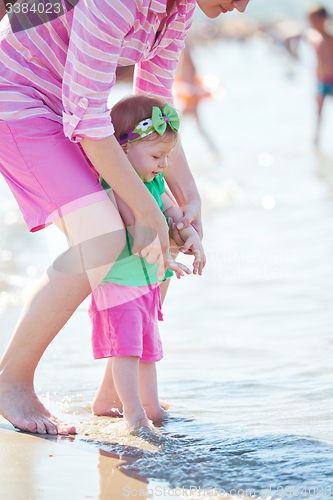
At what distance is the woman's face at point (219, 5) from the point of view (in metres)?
2.03

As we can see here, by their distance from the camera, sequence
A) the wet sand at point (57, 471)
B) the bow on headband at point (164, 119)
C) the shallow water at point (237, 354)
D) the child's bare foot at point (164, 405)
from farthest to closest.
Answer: the child's bare foot at point (164, 405) → the bow on headband at point (164, 119) → the shallow water at point (237, 354) → the wet sand at point (57, 471)

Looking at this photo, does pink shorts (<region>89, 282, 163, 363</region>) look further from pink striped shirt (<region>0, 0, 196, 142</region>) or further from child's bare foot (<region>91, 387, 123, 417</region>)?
pink striped shirt (<region>0, 0, 196, 142</region>)

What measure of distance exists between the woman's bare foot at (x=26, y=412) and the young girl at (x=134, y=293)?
23cm

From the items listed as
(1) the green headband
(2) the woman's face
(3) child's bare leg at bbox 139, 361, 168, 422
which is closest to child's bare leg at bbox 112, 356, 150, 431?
(3) child's bare leg at bbox 139, 361, 168, 422

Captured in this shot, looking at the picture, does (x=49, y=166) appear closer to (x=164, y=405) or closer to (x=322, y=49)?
(x=164, y=405)

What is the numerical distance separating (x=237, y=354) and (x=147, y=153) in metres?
1.16

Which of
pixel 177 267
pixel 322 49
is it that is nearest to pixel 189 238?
pixel 177 267

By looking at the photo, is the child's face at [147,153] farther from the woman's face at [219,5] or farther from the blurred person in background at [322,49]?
the blurred person in background at [322,49]

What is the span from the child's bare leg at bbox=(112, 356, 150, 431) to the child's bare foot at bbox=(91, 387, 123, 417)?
0.25 meters

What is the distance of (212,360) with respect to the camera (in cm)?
284

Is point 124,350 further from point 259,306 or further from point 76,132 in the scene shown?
point 259,306

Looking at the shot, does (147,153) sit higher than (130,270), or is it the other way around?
(147,153)

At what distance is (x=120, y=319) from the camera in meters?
2.08

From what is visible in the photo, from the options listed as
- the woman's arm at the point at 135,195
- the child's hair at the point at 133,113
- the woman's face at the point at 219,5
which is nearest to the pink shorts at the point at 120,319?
the woman's arm at the point at 135,195
